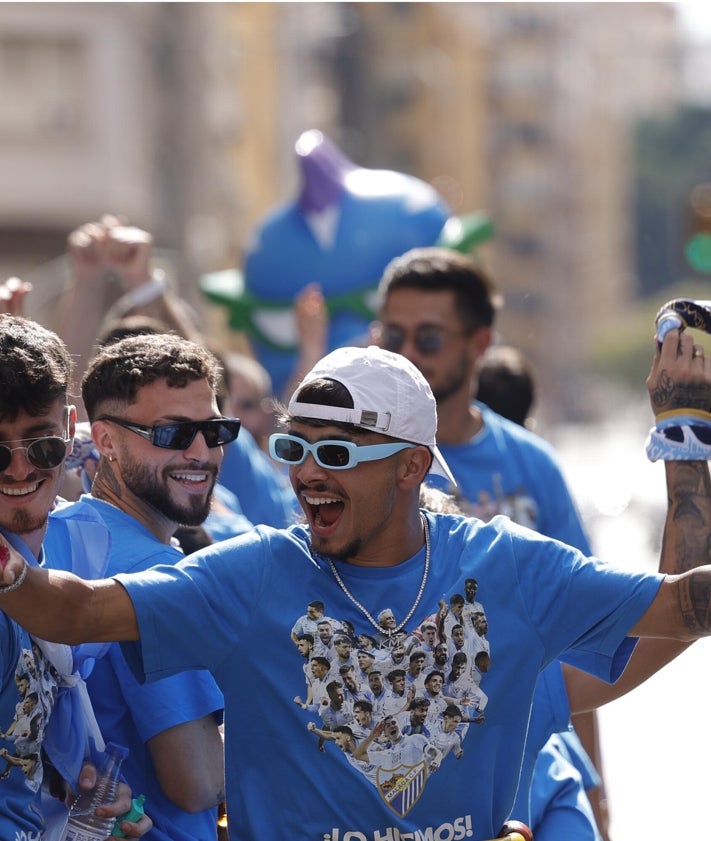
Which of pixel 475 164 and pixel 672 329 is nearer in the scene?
pixel 672 329

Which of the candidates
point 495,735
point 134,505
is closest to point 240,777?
point 495,735

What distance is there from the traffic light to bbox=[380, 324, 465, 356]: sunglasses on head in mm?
8257

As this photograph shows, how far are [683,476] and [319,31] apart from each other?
6605 centimetres

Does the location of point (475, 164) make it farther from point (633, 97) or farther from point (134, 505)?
point (134, 505)

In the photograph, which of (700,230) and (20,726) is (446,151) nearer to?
(700,230)

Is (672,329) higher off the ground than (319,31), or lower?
higher

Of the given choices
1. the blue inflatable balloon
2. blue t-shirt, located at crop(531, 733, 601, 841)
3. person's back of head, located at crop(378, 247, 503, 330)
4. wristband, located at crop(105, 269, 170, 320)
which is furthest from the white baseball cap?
the blue inflatable balloon

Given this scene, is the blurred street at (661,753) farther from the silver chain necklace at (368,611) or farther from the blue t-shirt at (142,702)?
the blue t-shirt at (142,702)

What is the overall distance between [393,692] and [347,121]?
83.6 metres

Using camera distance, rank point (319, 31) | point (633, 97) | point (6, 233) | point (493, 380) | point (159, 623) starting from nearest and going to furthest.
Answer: point (159, 623) → point (493, 380) → point (6, 233) → point (319, 31) → point (633, 97)

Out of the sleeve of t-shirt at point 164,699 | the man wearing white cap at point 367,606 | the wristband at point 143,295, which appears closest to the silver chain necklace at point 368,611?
the man wearing white cap at point 367,606

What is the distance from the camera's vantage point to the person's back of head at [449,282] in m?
5.95

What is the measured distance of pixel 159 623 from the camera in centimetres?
320

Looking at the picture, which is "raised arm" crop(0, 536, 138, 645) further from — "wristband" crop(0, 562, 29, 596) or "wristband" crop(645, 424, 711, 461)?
"wristband" crop(645, 424, 711, 461)
